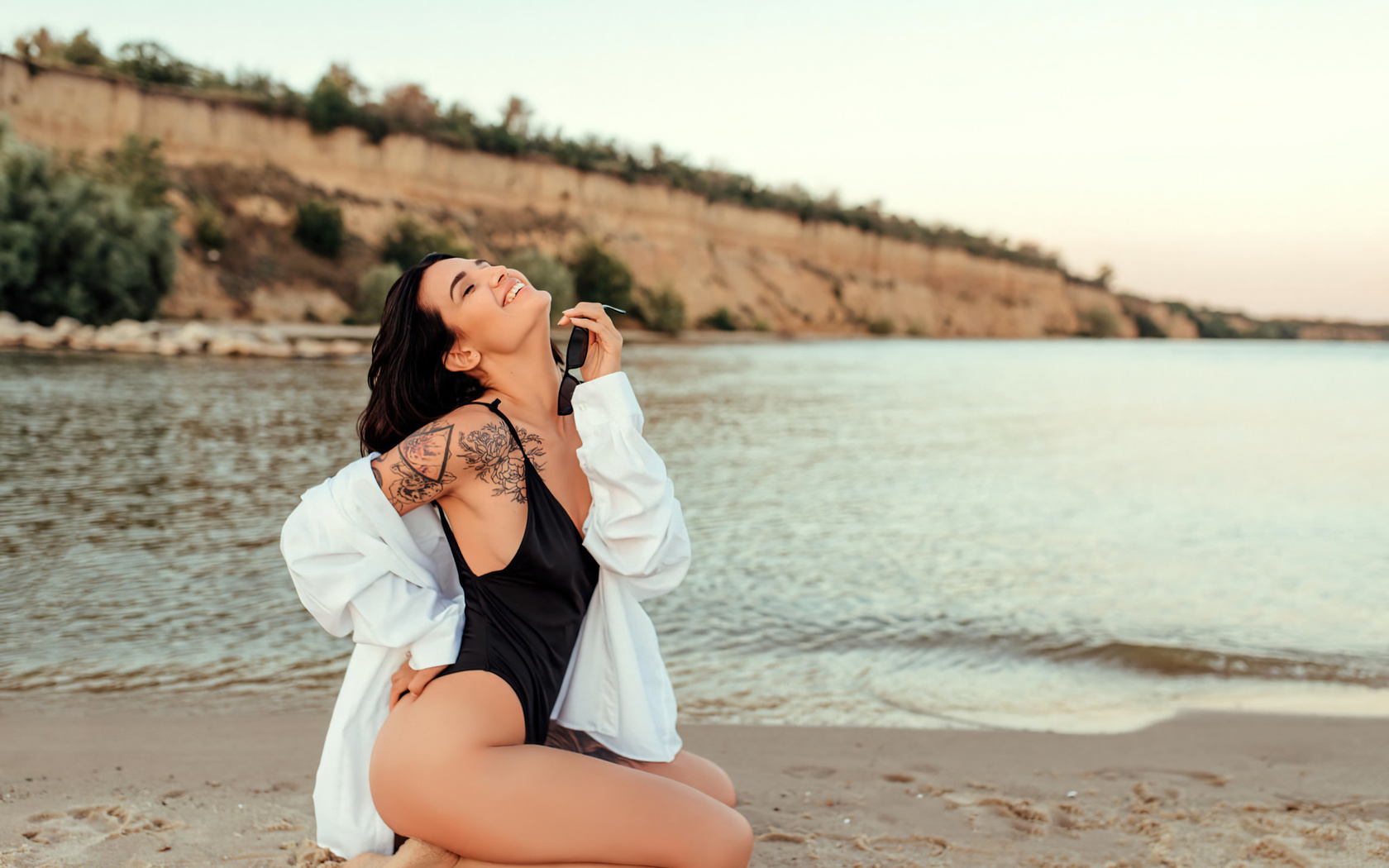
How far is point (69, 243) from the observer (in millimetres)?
27234

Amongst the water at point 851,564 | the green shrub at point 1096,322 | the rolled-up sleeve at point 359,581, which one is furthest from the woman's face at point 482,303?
the green shrub at point 1096,322

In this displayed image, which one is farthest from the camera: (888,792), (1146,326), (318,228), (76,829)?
(1146,326)

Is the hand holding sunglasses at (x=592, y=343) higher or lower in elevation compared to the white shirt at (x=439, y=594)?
higher

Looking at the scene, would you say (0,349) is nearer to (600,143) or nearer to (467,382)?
(467,382)

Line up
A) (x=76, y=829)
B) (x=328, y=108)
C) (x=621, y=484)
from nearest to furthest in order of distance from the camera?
1. (x=621, y=484)
2. (x=76, y=829)
3. (x=328, y=108)

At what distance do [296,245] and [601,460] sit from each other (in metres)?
42.6

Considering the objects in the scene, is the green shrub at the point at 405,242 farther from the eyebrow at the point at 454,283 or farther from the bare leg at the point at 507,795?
the bare leg at the point at 507,795

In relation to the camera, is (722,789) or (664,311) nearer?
(722,789)

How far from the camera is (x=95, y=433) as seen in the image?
1155 cm

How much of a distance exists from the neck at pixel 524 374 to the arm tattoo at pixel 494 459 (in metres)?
0.18

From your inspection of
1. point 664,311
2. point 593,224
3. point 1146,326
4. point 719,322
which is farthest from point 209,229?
point 1146,326

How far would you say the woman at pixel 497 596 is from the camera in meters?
2.06

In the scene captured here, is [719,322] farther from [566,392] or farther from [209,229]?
[566,392]

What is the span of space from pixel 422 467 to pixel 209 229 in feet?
129
